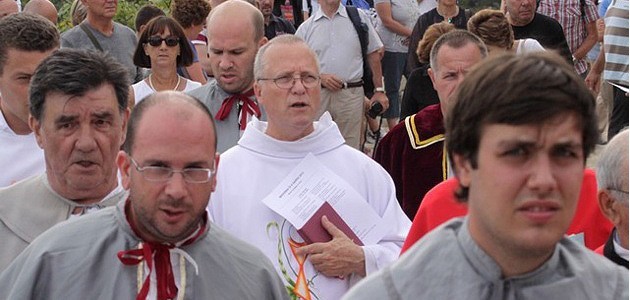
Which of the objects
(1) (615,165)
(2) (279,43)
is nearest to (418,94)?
(2) (279,43)

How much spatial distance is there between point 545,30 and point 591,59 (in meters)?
2.87

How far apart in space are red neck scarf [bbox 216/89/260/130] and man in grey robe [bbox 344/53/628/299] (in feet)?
11.8

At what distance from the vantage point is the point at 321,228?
17.0 feet

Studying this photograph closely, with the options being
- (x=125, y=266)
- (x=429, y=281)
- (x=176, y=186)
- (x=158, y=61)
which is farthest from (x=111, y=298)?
(x=158, y=61)

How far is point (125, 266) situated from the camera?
3752 millimetres

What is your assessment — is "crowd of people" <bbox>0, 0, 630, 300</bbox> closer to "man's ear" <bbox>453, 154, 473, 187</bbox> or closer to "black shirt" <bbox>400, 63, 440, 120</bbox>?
"man's ear" <bbox>453, 154, 473, 187</bbox>

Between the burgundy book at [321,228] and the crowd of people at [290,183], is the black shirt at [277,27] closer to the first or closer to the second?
the crowd of people at [290,183]

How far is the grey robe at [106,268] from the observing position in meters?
3.72

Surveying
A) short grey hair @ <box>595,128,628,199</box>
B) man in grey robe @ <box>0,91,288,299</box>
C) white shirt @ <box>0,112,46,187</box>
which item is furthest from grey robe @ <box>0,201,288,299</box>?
white shirt @ <box>0,112,46,187</box>

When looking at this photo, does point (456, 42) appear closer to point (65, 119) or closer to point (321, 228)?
point (321, 228)

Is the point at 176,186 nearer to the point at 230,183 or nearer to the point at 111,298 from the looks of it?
the point at 111,298

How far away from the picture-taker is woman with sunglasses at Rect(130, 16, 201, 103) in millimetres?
7801

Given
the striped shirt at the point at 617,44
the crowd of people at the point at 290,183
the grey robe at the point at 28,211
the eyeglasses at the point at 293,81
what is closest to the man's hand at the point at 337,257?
the crowd of people at the point at 290,183

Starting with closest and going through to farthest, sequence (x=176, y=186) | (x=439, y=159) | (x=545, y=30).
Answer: (x=176, y=186) < (x=439, y=159) < (x=545, y=30)
